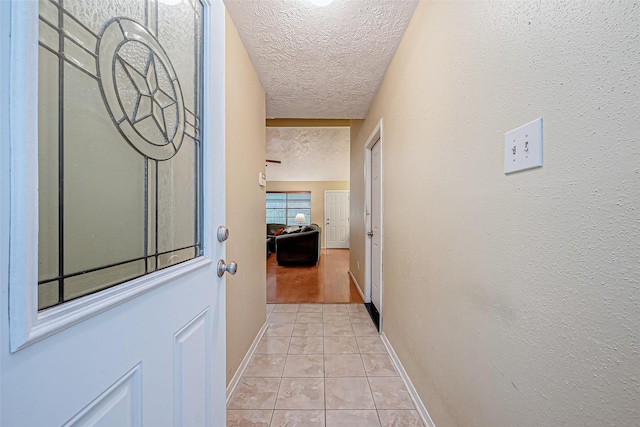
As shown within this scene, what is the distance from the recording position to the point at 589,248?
544 millimetres

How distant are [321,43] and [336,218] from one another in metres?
6.44

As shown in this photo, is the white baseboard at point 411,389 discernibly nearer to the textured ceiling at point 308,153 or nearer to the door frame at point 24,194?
the door frame at point 24,194

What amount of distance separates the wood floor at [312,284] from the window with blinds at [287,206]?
288 centimetres

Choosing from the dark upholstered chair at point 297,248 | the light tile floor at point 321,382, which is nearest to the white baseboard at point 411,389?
the light tile floor at point 321,382

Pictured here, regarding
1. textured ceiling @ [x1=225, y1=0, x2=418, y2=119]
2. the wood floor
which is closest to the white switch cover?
textured ceiling @ [x1=225, y1=0, x2=418, y2=119]

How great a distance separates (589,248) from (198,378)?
108 cm

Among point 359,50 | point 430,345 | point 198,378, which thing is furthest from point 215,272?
point 359,50

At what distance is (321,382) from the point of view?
167 centimetres

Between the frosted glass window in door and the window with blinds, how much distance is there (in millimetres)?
7358

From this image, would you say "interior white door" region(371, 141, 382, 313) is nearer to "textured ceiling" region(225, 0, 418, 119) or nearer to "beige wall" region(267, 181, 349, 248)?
"textured ceiling" region(225, 0, 418, 119)

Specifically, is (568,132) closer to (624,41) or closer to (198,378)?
(624,41)

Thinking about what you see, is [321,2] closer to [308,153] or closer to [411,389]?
[411,389]

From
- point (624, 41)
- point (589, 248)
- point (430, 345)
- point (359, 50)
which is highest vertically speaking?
point (359, 50)

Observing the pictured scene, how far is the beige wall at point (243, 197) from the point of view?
1563 mm
